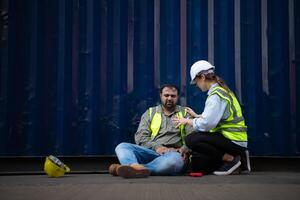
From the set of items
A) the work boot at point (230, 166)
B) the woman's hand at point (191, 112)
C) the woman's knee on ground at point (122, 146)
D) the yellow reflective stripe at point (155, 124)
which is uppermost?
the woman's hand at point (191, 112)

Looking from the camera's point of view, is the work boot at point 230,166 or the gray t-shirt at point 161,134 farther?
the gray t-shirt at point 161,134

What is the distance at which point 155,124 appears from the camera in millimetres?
5648

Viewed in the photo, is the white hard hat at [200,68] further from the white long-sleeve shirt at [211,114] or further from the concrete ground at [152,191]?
the concrete ground at [152,191]

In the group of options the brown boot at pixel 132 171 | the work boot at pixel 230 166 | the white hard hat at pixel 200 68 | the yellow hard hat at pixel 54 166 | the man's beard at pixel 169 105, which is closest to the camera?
the brown boot at pixel 132 171

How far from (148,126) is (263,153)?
134cm

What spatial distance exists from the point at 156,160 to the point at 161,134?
19.1 inches

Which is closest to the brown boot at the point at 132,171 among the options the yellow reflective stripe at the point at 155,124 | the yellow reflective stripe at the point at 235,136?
the yellow reflective stripe at the point at 155,124

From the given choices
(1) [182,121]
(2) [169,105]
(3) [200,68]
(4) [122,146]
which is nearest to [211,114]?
(1) [182,121]

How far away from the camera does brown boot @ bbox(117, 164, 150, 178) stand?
470 cm

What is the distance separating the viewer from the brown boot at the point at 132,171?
470 centimetres

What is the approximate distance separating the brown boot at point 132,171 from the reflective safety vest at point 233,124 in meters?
1.07

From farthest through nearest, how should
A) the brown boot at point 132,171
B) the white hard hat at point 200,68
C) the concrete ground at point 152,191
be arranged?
1. the white hard hat at point 200,68
2. the brown boot at point 132,171
3. the concrete ground at point 152,191

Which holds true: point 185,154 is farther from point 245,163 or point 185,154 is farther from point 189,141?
point 245,163

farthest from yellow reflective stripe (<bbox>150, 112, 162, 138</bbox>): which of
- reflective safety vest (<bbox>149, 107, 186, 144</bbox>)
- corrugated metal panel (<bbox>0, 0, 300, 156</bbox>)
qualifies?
corrugated metal panel (<bbox>0, 0, 300, 156</bbox>)
